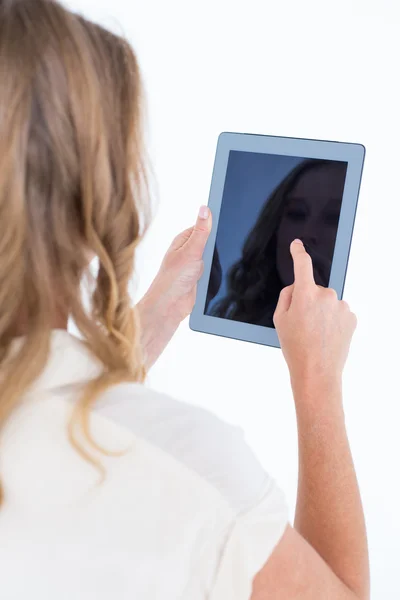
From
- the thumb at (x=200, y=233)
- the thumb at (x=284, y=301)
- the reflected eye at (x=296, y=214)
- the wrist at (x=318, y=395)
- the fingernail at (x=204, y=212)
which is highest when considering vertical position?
the reflected eye at (x=296, y=214)

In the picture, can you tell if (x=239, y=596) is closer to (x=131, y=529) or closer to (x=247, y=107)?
(x=131, y=529)

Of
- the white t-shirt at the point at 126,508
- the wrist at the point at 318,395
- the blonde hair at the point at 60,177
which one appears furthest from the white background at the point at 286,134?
the white t-shirt at the point at 126,508

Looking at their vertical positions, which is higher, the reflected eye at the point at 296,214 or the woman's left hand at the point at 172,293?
the reflected eye at the point at 296,214

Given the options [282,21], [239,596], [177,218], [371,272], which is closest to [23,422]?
[239,596]

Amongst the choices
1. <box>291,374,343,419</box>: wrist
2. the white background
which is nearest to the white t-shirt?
<box>291,374,343,419</box>: wrist

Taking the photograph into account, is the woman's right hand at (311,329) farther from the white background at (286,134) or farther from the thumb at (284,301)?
the white background at (286,134)

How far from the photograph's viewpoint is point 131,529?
19.4 inches

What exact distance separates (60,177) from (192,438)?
23 cm

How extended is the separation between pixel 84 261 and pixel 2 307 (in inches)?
3.3

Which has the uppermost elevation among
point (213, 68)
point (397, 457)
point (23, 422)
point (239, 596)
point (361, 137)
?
point (213, 68)

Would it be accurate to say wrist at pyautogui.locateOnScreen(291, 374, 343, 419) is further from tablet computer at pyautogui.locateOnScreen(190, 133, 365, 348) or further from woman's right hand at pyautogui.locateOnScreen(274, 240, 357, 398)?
tablet computer at pyautogui.locateOnScreen(190, 133, 365, 348)

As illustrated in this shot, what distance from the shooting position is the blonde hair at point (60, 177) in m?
0.50

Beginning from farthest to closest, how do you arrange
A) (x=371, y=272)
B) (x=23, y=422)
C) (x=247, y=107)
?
(x=247, y=107) → (x=371, y=272) → (x=23, y=422)

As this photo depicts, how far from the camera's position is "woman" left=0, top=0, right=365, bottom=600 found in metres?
0.49
